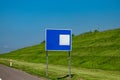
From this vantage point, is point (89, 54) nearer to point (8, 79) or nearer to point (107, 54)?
point (107, 54)

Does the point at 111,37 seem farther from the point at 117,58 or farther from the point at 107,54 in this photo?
the point at 117,58

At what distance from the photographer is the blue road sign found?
3266cm

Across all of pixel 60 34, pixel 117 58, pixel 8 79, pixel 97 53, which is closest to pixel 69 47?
pixel 60 34

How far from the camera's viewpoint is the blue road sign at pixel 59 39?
107 feet

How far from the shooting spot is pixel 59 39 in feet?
109

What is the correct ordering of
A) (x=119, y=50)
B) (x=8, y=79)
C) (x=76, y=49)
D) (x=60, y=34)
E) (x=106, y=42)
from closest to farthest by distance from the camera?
1. (x=8, y=79)
2. (x=60, y=34)
3. (x=119, y=50)
4. (x=106, y=42)
5. (x=76, y=49)

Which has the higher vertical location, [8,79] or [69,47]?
[69,47]

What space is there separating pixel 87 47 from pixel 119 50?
18.1 meters

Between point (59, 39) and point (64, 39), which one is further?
point (59, 39)

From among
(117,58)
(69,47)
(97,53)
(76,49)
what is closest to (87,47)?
(76,49)

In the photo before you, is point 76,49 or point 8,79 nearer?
point 8,79

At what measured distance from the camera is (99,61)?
6334 cm

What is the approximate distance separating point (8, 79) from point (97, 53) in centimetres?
4549

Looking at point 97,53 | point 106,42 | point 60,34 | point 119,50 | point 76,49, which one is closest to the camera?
point 60,34
